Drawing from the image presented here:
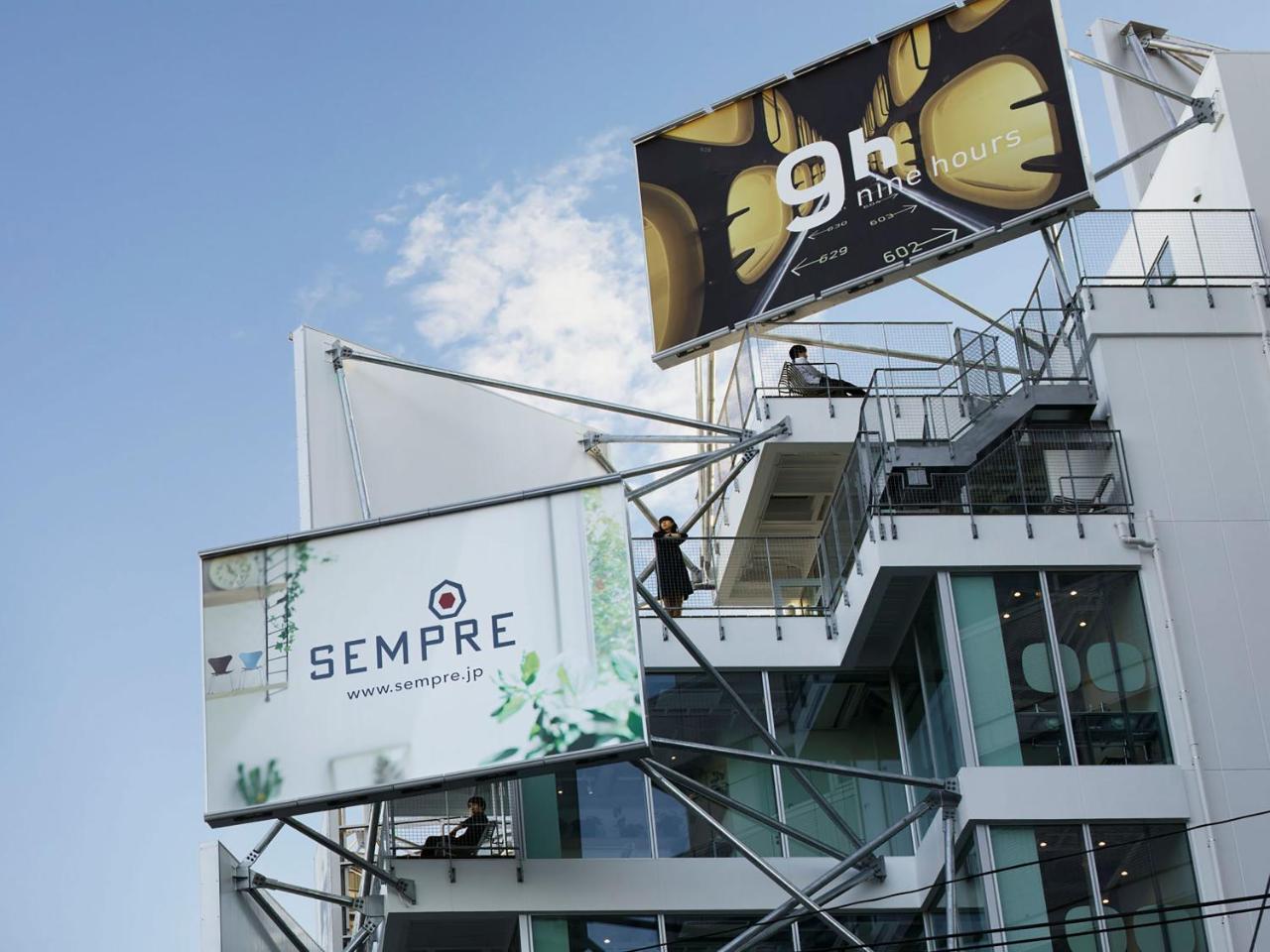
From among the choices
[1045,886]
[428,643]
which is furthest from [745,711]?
[1045,886]

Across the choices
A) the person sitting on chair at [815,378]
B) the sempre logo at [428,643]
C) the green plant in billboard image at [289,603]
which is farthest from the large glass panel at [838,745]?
the green plant in billboard image at [289,603]

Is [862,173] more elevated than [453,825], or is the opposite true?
[862,173]

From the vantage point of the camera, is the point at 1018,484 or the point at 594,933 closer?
the point at 1018,484

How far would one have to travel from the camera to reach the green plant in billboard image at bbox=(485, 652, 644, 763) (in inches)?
1079

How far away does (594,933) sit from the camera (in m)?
28.6

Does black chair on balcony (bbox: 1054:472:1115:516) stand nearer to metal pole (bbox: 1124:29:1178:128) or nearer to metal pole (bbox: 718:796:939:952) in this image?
metal pole (bbox: 718:796:939:952)

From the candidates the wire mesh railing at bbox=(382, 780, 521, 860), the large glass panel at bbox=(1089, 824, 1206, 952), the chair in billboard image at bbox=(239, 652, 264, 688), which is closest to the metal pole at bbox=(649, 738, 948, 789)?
the wire mesh railing at bbox=(382, 780, 521, 860)

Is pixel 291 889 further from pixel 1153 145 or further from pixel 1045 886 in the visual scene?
pixel 1153 145

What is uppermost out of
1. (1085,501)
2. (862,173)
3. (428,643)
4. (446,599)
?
(862,173)

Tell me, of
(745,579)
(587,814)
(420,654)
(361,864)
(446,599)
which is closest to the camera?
(361,864)

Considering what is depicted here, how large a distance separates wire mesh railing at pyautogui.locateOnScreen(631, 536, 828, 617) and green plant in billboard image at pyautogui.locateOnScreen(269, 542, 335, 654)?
5.00 metres

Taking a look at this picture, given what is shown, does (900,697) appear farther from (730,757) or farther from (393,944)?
(393,944)

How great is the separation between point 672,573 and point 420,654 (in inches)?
185

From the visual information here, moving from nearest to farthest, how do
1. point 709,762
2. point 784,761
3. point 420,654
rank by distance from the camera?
1. point 784,761
2. point 420,654
3. point 709,762
